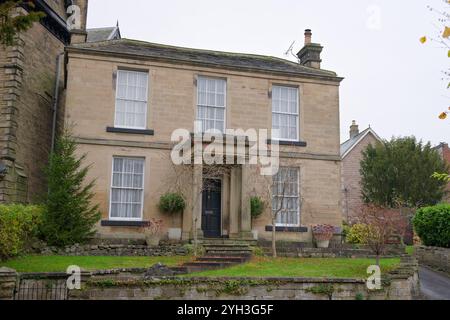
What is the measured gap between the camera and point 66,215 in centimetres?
1747

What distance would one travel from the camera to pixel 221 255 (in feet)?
55.7

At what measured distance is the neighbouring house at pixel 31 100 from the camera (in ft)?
63.9

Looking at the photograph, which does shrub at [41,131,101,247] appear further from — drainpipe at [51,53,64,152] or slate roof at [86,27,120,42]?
slate roof at [86,27,120,42]

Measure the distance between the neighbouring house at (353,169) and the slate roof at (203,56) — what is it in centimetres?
1470

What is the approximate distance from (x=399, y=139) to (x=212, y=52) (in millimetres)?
16964

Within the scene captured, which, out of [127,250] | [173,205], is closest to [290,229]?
[173,205]

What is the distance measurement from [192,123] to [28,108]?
6.96 m

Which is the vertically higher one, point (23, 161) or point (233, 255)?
point (23, 161)

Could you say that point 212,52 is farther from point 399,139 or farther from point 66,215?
point 399,139

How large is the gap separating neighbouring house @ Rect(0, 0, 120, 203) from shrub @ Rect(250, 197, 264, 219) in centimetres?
925

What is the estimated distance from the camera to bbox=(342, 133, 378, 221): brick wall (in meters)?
35.6

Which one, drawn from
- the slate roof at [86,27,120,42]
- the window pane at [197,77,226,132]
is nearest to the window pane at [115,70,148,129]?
the window pane at [197,77,226,132]
